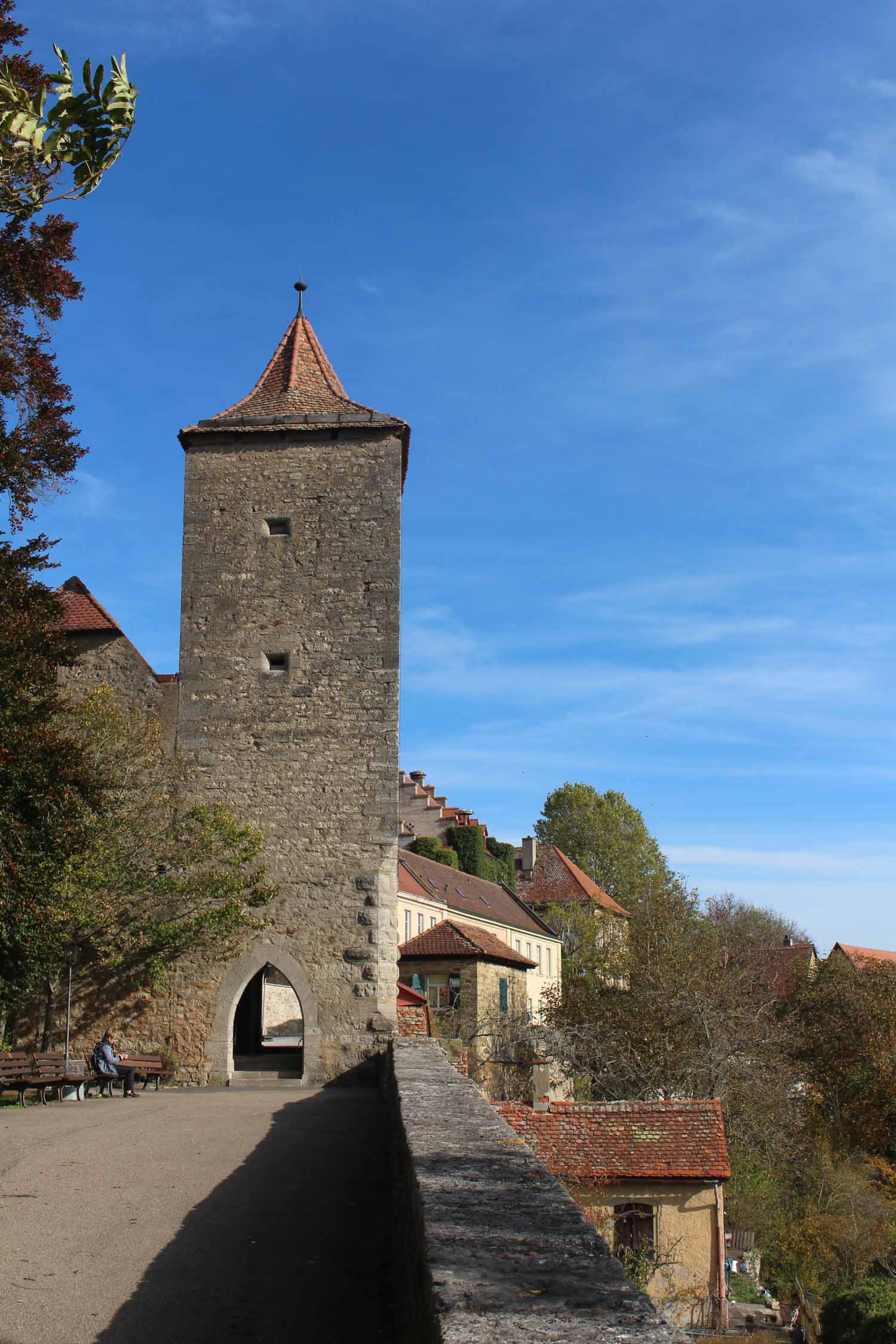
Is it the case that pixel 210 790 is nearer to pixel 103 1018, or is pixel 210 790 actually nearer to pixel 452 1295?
pixel 103 1018

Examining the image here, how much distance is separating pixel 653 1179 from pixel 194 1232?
38.8 feet

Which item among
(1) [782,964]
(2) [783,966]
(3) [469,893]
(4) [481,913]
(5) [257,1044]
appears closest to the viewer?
(5) [257,1044]

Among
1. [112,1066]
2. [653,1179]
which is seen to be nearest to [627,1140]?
[653,1179]

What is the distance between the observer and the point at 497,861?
58.0 metres

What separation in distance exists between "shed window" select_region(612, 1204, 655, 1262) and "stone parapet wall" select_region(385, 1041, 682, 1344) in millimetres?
12532

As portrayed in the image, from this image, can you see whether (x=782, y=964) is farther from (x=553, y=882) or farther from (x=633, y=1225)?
(x=633, y=1225)

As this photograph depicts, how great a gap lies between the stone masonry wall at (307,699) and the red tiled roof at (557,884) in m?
40.2

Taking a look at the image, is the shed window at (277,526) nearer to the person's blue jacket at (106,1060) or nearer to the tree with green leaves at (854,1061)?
the person's blue jacket at (106,1060)

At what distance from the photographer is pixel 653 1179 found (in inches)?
647

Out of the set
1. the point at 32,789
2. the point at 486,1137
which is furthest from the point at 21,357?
the point at 486,1137

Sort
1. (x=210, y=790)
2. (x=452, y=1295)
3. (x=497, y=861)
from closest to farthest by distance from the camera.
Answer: (x=452, y=1295)
(x=210, y=790)
(x=497, y=861)

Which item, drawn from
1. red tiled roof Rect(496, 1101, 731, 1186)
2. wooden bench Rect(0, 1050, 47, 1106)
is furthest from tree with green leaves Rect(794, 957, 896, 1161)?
wooden bench Rect(0, 1050, 47, 1106)

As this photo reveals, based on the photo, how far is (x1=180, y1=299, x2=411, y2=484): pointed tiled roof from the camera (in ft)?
58.1

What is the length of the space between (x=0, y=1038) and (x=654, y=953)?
74.8 feet
